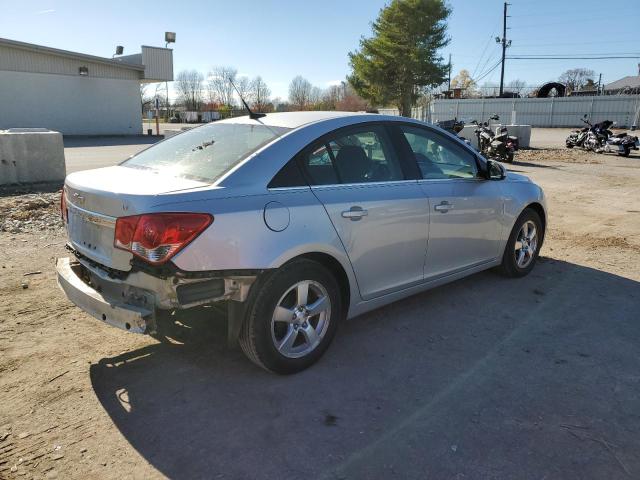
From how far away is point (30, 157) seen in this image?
986 cm

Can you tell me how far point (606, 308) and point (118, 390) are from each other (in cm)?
408

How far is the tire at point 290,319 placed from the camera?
3072mm

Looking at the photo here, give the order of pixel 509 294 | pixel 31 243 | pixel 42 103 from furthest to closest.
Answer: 1. pixel 42 103
2. pixel 31 243
3. pixel 509 294

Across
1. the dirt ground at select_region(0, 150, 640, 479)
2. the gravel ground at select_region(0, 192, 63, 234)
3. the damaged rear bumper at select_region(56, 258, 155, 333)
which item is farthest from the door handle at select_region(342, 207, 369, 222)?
the gravel ground at select_region(0, 192, 63, 234)

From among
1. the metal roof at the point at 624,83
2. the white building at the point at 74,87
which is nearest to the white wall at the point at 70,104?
the white building at the point at 74,87

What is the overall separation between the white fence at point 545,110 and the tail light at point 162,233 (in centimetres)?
3833

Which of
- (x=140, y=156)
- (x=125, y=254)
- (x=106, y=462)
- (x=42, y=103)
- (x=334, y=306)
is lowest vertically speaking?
(x=106, y=462)

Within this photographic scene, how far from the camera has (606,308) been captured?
4543 millimetres

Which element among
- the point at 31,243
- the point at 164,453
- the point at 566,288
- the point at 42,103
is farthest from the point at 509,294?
the point at 42,103

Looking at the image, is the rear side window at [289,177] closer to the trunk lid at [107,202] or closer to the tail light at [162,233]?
the trunk lid at [107,202]

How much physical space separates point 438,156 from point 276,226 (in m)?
2.02

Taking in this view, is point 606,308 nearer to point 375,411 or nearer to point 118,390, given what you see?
point 375,411

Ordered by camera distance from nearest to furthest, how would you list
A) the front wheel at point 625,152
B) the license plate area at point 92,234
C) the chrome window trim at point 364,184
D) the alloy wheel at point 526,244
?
1. the license plate area at point 92,234
2. the chrome window trim at point 364,184
3. the alloy wheel at point 526,244
4. the front wheel at point 625,152

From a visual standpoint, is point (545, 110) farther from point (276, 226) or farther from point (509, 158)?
point (276, 226)
